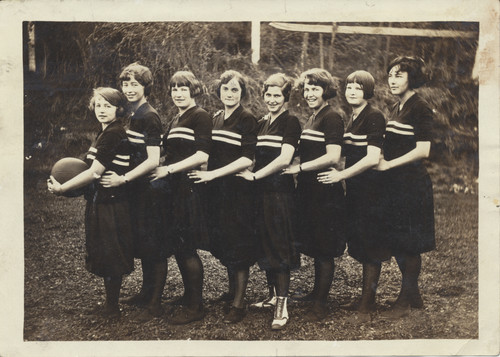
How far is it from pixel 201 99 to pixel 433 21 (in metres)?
0.84

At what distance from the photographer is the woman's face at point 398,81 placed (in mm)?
1699

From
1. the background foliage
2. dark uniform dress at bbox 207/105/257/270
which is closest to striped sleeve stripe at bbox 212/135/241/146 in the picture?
dark uniform dress at bbox 207/105/257/270

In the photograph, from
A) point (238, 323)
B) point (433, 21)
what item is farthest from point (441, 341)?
point (433, 21)

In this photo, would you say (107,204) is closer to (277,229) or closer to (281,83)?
(277,229)

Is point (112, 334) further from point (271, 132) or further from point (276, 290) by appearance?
point (271, 132)

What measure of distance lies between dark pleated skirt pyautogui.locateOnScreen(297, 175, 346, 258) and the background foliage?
25 centimetres

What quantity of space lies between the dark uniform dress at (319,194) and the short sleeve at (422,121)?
256mm

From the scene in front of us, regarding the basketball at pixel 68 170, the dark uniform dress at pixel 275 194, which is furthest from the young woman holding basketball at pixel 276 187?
the basketball at pixel 68 170

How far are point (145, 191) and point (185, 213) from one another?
0.15m

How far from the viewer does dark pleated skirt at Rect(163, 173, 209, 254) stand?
1.65 m

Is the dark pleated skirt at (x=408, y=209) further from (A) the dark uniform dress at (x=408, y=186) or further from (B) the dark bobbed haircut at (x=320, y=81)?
(B) the dark bobbed haircut at (x=320, y=81)

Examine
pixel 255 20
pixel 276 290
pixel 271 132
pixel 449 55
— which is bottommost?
pixel 276 290

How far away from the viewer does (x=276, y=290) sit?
168 centimetres

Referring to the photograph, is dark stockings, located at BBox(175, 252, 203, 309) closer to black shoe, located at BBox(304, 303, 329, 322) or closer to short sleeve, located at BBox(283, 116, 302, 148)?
black shoe, located at BBox(304, 303, 329, 322)
